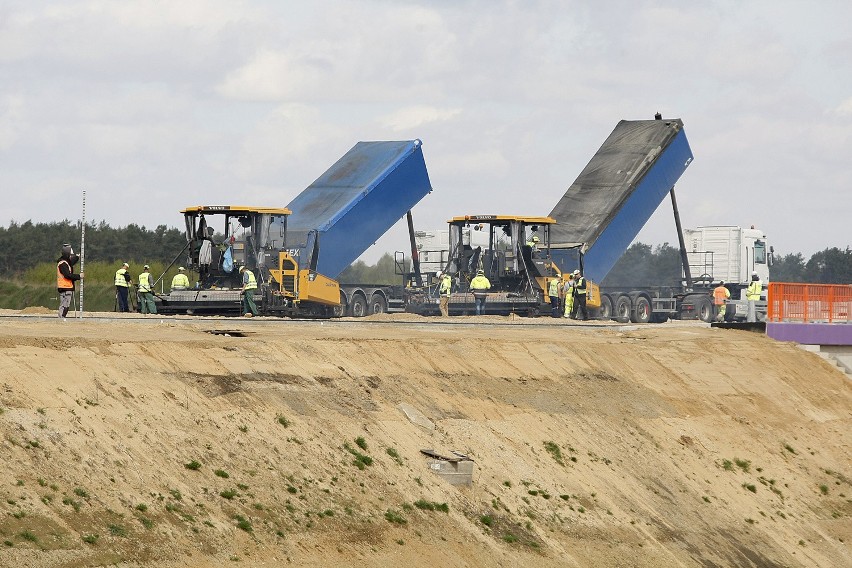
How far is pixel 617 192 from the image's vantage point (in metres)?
34.4

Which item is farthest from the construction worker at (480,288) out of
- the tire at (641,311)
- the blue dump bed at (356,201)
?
the tire at (641,311)

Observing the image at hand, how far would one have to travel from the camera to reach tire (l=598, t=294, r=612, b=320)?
36.7 meters

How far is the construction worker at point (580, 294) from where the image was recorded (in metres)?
33.2

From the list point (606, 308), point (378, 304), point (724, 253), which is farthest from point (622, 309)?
point (378, 304)

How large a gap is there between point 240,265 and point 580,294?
29.3 feet

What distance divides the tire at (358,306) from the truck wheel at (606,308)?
21.2 ft

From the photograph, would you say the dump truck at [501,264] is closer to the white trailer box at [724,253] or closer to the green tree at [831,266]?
the white trailer box at [724,253]

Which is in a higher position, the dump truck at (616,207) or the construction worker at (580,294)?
the dump truck at (616,207)

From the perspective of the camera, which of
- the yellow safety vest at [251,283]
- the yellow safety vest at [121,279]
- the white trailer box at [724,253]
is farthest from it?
the white trailer box at [724,253]

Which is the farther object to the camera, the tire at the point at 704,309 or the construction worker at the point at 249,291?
the tire at the point at 704,309

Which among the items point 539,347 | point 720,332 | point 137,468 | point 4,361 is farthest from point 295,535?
point 720,332

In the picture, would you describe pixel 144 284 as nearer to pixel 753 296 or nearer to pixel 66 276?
pixel 66 276

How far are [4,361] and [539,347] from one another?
10.1 metres

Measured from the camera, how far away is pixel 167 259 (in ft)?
161
